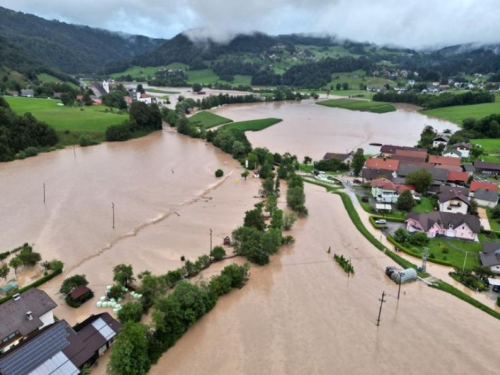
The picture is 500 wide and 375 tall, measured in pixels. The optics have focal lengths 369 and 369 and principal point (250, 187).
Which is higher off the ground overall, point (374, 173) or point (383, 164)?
point (383, 164)

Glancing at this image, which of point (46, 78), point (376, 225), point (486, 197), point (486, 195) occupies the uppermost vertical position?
point (46, 78)

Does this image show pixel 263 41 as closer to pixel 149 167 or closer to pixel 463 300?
pixel 149 167

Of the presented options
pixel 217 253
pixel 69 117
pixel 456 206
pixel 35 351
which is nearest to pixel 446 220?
pixel 456 206

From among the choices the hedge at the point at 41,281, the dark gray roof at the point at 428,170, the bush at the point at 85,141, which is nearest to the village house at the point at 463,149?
the dark gray roof at the point at 428,170

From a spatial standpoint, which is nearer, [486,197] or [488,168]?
[486,197]

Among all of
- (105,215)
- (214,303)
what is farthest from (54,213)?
(214,303)

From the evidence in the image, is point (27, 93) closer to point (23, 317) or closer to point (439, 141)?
point (23, 317)
